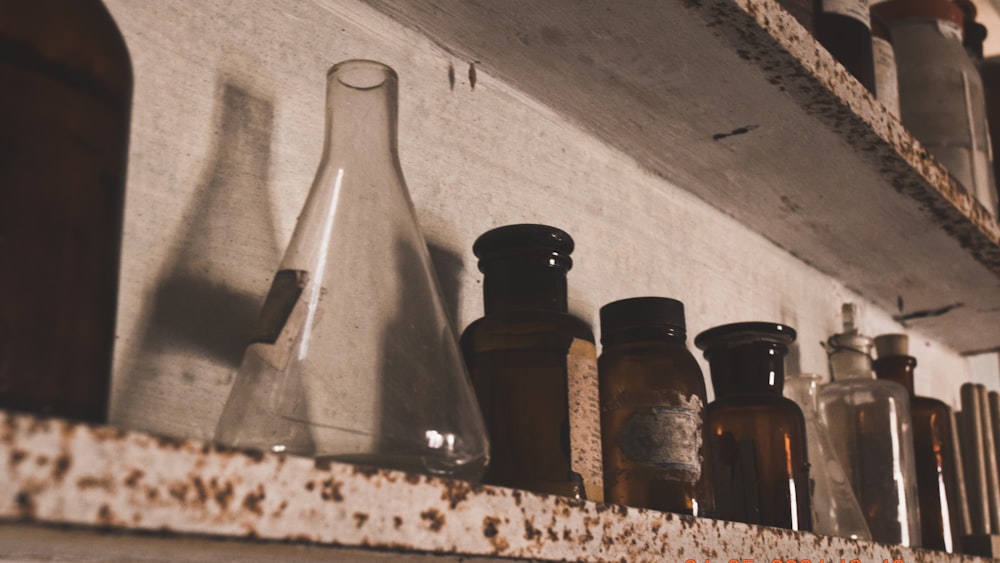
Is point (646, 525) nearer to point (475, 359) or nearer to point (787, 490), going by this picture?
point (475, 359)

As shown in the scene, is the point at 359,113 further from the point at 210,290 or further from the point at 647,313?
the point at 647,313

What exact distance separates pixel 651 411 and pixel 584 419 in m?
0.07

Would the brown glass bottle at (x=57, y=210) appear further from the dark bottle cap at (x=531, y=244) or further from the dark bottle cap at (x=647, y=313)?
the dark bottle cap at (x=647, y=313)

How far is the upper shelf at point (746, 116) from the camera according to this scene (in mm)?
645

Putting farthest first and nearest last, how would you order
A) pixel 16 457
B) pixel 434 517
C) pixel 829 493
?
1. pixel 829 493
2. pixel 434 517
3. pixel 16 457

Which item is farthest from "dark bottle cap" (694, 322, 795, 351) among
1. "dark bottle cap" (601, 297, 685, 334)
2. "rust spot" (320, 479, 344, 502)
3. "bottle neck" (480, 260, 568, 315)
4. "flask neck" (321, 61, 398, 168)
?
"rust spot" (320, 479, 344, 502)

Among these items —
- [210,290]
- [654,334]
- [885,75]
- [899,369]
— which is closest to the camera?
[210,290]

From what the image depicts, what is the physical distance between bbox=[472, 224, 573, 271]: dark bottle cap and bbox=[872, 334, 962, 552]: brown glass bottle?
544mm

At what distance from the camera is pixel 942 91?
41.6 inches

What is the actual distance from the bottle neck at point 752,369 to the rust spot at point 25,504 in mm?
540

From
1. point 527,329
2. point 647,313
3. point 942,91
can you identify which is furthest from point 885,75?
point 527,329

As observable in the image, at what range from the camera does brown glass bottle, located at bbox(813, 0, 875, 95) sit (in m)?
0.84

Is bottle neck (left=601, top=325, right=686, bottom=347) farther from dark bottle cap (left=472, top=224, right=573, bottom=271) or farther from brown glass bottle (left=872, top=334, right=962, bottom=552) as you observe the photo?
brown glass bottle (left=872, top=334, right=962, bottom=552)

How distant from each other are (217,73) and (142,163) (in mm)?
77
